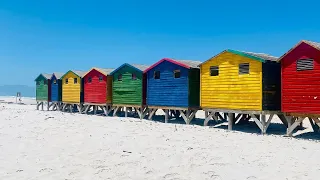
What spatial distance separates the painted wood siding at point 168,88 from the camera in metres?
22.9

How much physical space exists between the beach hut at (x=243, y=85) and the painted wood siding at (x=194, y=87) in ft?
4.56

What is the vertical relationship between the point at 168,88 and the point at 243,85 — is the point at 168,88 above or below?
below

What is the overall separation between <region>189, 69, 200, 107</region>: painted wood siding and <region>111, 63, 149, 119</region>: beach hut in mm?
4874

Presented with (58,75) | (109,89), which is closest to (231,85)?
(109,89)

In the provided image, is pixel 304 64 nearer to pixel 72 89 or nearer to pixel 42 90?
pixel 72 89

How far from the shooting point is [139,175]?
987 centimetres

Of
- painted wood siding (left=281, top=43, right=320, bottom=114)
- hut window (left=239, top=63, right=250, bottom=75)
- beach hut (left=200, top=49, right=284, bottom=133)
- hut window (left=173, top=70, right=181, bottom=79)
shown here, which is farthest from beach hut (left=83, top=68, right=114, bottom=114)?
painted wood siding (left=281, top=43, right=320, bottom=114)

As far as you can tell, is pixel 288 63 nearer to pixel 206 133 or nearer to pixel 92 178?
pixel 206 133

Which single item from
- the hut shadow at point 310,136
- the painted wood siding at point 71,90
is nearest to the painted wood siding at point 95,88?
the painted wood siding at point 71,90

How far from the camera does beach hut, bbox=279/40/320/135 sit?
16.4 m

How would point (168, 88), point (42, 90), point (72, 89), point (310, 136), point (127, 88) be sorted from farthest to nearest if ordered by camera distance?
1. point (42, 90)
2. point (72, 89)
3. point (127, 88)
4. point (168, 88)
5. point (310, 136)

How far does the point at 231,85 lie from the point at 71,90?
68.2 feet

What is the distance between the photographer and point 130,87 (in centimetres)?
2766

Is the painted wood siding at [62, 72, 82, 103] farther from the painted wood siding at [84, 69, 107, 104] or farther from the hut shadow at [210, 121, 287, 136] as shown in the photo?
the hut shadow at [210, 121, 287, 136]
